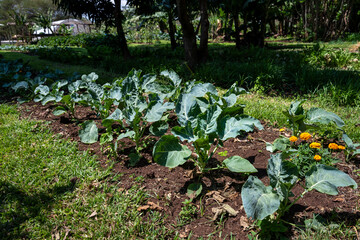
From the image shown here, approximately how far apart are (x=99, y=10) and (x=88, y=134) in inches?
308

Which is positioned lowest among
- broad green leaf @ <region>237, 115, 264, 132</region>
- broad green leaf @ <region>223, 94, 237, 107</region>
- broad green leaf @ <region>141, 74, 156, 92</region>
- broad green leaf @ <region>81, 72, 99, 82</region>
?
broad green leaf @ <region>237, 115, 264, 132</region>

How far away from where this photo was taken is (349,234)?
4.73 feet

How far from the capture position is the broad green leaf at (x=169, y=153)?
1.70 metres

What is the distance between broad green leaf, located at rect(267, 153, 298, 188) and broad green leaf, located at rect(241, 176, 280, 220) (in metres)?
0.08

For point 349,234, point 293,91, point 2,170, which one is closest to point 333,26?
point 293,91

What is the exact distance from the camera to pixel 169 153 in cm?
176

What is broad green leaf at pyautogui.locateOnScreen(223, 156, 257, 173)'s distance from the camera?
172cm

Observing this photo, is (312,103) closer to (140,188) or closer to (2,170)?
(140,188)

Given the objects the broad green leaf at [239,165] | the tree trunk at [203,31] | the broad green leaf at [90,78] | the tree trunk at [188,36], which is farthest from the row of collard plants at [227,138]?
the tree trunk at [203,31]

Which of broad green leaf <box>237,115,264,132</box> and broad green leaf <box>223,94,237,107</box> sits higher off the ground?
broad green leaf <box>223,94,237,107</box>

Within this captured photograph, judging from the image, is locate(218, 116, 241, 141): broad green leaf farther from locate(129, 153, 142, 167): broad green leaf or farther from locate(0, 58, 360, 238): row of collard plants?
locate(129, 153, 142, 167): broad green leaf

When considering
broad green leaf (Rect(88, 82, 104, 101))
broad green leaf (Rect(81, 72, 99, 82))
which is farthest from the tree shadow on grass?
broad green leaf (Rect(81, 72, 99, 82))

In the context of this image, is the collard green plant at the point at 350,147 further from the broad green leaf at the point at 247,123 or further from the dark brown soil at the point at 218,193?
the broad green leaf at the point at 247,123

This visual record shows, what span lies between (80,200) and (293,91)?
13.4ft
